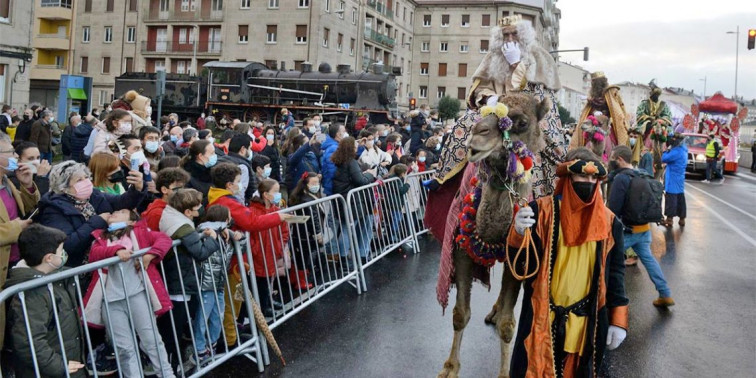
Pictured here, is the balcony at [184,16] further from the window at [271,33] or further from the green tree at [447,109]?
the green tree at [447,109]

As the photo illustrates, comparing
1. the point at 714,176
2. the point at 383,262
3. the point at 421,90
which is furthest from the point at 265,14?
the point at 383,262

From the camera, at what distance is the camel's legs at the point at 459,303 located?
485 cm

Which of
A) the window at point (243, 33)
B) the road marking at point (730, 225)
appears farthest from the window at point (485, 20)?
the road marking at point (730, 225)

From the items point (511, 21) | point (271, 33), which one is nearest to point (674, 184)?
point (511, 21)

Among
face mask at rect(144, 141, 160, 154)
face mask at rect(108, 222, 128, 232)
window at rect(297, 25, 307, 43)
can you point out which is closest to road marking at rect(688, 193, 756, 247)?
face mask at rect(144, 141, 160, 154)

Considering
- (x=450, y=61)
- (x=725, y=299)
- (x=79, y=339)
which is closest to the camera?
(x=79, y=339)

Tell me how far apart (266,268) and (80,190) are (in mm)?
1824

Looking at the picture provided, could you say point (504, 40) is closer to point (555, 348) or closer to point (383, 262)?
point (555, 348)

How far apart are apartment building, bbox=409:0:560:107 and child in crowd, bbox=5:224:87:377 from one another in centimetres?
6845

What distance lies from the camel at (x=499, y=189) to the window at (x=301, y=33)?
4660 centimetres

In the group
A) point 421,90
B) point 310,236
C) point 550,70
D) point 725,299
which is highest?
point 421,90

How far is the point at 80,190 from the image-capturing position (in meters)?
4.71

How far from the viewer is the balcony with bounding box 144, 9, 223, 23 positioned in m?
52.8

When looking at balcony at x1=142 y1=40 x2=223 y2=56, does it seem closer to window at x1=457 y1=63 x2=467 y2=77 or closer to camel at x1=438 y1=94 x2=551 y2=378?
Result: window at x1=457 y1=63 x2=467 y2=77
